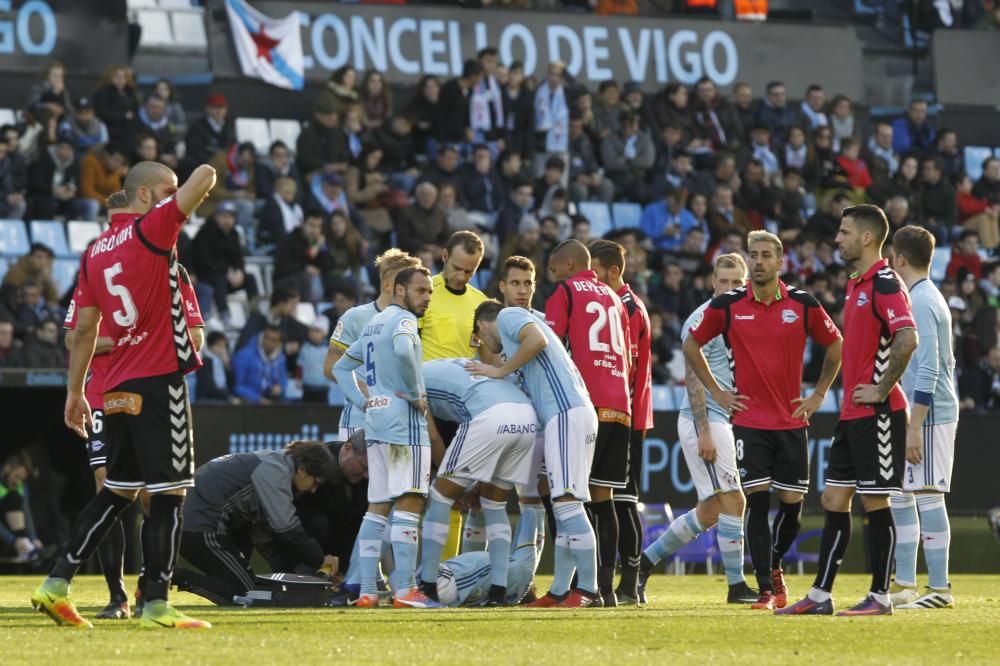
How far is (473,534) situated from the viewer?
12555mm

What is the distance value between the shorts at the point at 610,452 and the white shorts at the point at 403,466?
107 cm

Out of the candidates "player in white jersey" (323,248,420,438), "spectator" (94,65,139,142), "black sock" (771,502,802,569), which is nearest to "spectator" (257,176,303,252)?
"spectator" (94,65,139,142)

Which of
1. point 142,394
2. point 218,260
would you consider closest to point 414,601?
point 142,394

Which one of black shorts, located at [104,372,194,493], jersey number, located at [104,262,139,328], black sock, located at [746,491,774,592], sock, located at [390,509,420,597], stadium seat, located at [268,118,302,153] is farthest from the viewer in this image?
stadium seat, located at [268,118,302,153]

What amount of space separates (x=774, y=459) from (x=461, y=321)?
2399mm

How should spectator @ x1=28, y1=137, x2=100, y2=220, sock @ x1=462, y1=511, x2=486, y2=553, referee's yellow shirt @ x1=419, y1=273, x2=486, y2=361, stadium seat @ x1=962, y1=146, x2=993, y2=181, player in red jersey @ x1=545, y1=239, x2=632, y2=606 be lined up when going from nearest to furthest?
player in red jersey @ x1=545, y1=239, x2=632, y2=606 → referee's yellow shirt @ x1=419, y1=273, x2=486, y2=361 → sock @ x1=462, y1=511, x2=486, y2=553 → spectator @ x1=28, y1=137, x2=100, y2=220 → stadium seat @ x1=962, y1=146, x2=993, y2=181

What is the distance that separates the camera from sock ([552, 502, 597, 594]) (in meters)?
10.6

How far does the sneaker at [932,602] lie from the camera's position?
1123cm

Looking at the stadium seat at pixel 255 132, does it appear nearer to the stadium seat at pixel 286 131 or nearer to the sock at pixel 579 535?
the stadium seat at pixel 286 131

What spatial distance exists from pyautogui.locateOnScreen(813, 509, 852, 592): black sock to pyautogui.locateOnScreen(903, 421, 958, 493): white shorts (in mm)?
1740

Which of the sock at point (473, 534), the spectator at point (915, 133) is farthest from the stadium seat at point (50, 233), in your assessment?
the spectator at point (915, 133)

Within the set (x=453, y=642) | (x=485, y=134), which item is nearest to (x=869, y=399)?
(x=453, y=642)

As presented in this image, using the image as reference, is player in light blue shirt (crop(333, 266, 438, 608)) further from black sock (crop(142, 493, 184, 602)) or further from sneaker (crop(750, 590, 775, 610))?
black sock (crop(142, 493, 184, 602))

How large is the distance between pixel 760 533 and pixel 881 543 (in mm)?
1131
